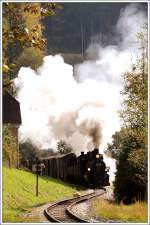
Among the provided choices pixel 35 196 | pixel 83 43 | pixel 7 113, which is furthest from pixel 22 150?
pixel 35 196

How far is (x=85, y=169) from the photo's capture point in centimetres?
4347

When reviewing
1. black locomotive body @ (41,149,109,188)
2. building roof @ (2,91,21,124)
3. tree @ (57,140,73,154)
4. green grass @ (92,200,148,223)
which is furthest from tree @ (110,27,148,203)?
tree @ (57,140,73,154)

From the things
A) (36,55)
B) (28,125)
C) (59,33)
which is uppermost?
(59,33)

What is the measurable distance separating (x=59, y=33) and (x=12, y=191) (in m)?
22.6

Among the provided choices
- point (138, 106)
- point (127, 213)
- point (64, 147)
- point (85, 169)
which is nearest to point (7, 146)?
point (138, 106)

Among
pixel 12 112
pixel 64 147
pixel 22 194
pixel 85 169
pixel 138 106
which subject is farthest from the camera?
pixel 64 147

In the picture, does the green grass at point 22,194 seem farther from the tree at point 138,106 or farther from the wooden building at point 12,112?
the wooden building at point 12,112

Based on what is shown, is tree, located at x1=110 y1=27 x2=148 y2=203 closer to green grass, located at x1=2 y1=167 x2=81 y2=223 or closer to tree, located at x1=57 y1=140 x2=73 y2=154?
green grass, located at x1=2 y1=167 x2=81 y2=223

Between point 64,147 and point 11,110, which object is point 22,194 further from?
point 64,147

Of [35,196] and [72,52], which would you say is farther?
[72,52]

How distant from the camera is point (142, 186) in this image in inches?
898

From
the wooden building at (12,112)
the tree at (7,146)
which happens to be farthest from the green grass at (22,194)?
the wooden building at (12,112)

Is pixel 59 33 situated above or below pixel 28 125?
above

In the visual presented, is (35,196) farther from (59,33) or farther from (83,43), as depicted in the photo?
(59,33)
